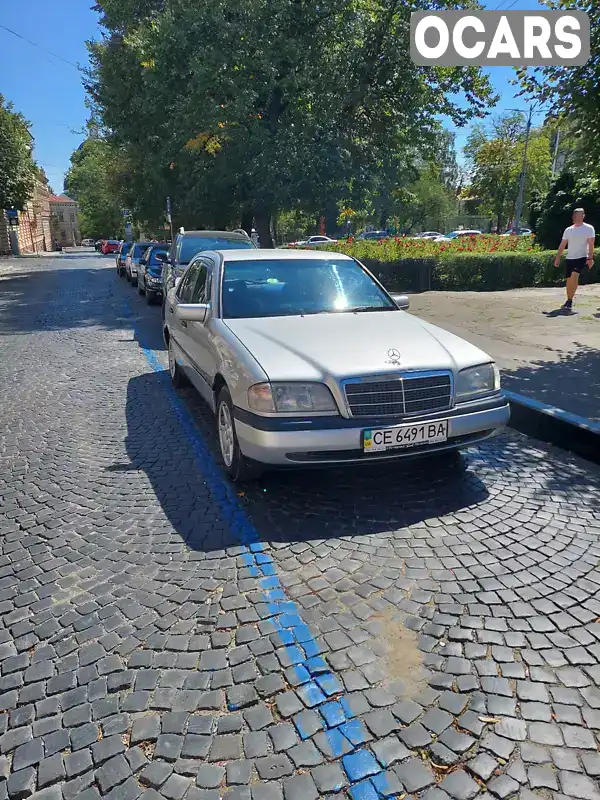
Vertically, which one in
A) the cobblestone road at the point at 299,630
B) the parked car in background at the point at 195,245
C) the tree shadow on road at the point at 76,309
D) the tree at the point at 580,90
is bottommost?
the tree shadow on road at the point at 76,309

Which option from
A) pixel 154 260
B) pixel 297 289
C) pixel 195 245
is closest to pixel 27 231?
pixel 154 260

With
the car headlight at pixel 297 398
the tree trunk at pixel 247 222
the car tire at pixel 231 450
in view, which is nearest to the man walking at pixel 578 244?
the car tire at pixel 231 450

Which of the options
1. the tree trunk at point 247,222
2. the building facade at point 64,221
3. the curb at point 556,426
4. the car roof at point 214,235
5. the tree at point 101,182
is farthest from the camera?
the building facade at point 64,221

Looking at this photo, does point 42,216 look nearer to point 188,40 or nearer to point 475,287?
point 188,40

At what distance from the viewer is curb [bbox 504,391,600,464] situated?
4.93 meters

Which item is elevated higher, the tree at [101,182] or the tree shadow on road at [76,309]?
the tree at [101,182]

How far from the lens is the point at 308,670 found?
248cm

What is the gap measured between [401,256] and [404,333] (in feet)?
42.4

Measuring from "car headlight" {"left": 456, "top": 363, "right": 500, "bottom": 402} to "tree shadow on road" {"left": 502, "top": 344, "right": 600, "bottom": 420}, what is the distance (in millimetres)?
1858

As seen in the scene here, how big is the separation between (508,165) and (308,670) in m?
57.8

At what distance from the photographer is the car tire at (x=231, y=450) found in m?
4.14

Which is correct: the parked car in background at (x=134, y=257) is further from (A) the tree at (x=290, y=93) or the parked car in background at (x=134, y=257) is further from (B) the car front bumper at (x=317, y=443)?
(B) the car front bumper at (x=317, y=443)

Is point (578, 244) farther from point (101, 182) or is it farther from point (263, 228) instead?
point (101, 182)

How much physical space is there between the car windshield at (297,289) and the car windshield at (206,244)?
21.6ft
